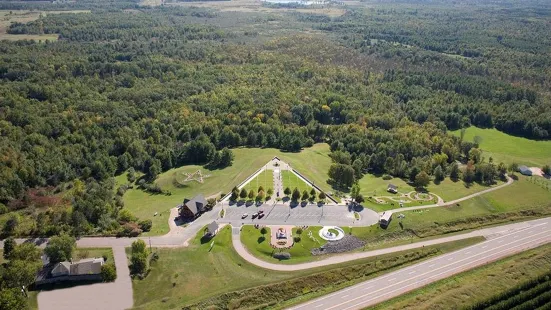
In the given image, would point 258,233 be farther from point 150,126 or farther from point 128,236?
point 150,126

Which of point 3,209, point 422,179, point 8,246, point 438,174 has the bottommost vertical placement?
point 438,174

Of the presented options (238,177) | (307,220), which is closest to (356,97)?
(238,177)

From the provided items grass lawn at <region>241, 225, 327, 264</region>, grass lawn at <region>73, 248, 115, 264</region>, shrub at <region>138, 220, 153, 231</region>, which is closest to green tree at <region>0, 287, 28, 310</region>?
grass lawn at <region>73, 248, 115, 264</region>

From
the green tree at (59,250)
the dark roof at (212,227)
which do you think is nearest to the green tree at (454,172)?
the dark roof at (212,227)

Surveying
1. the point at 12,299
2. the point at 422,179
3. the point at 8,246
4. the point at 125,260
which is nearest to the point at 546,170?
the point at 422,179

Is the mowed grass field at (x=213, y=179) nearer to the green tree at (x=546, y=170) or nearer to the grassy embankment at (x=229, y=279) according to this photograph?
the grassy embankment at (x=229, y=279)

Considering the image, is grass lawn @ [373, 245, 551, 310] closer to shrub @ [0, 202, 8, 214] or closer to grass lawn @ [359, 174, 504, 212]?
grass lawn @ [359, 174, 504, 212]

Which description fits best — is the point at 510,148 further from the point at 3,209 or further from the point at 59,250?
the point at 3,209
